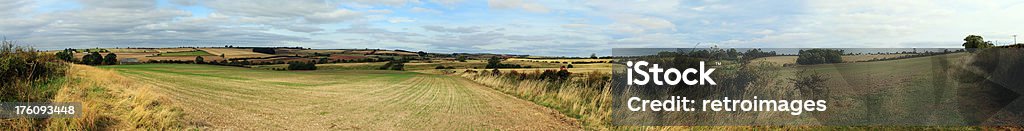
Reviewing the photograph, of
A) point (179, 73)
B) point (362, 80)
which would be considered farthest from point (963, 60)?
point (179, 73)

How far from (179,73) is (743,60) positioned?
23.7 meters

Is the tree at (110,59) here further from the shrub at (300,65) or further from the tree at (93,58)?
the shrub at (300,65)

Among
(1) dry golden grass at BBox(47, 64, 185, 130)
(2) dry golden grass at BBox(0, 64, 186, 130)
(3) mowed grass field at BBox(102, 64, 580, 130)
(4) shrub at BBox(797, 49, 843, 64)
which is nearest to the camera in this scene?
(2) dry golden grass at BBox(0, 64, 186, 130)

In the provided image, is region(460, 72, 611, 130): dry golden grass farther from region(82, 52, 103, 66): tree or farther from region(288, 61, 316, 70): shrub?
region(82, 52, 103, 66): tree

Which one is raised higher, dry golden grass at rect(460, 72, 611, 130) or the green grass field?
the green grass field

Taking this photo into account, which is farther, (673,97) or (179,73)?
(179,73)

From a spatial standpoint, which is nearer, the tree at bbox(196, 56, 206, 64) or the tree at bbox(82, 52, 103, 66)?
the tree at bbox(82, 52, 103, 66)

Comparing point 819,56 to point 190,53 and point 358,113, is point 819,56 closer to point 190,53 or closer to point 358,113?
point 358,113

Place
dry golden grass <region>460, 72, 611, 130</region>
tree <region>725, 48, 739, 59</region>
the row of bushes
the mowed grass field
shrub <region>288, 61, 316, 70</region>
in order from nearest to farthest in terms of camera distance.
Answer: the mowed grass field → tree <region>725, 48, 739, 59</region> → dry golden grass <region>460, 72, 611, 130</region> → the row of bushes → shrub <region>288, 61, 316, 70</region>

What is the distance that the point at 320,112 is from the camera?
45.7 ft

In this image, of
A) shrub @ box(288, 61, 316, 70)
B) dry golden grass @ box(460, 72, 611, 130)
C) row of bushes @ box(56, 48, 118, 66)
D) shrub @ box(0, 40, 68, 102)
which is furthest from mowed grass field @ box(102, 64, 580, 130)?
shrub @ box(288, 61, 316, 70)

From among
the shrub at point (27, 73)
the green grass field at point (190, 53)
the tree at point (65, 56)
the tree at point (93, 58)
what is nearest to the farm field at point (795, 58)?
the shrub at point (27, 73)

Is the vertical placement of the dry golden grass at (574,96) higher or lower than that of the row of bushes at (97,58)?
lower

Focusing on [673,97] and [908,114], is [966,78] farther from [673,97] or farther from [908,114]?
[673,97]
